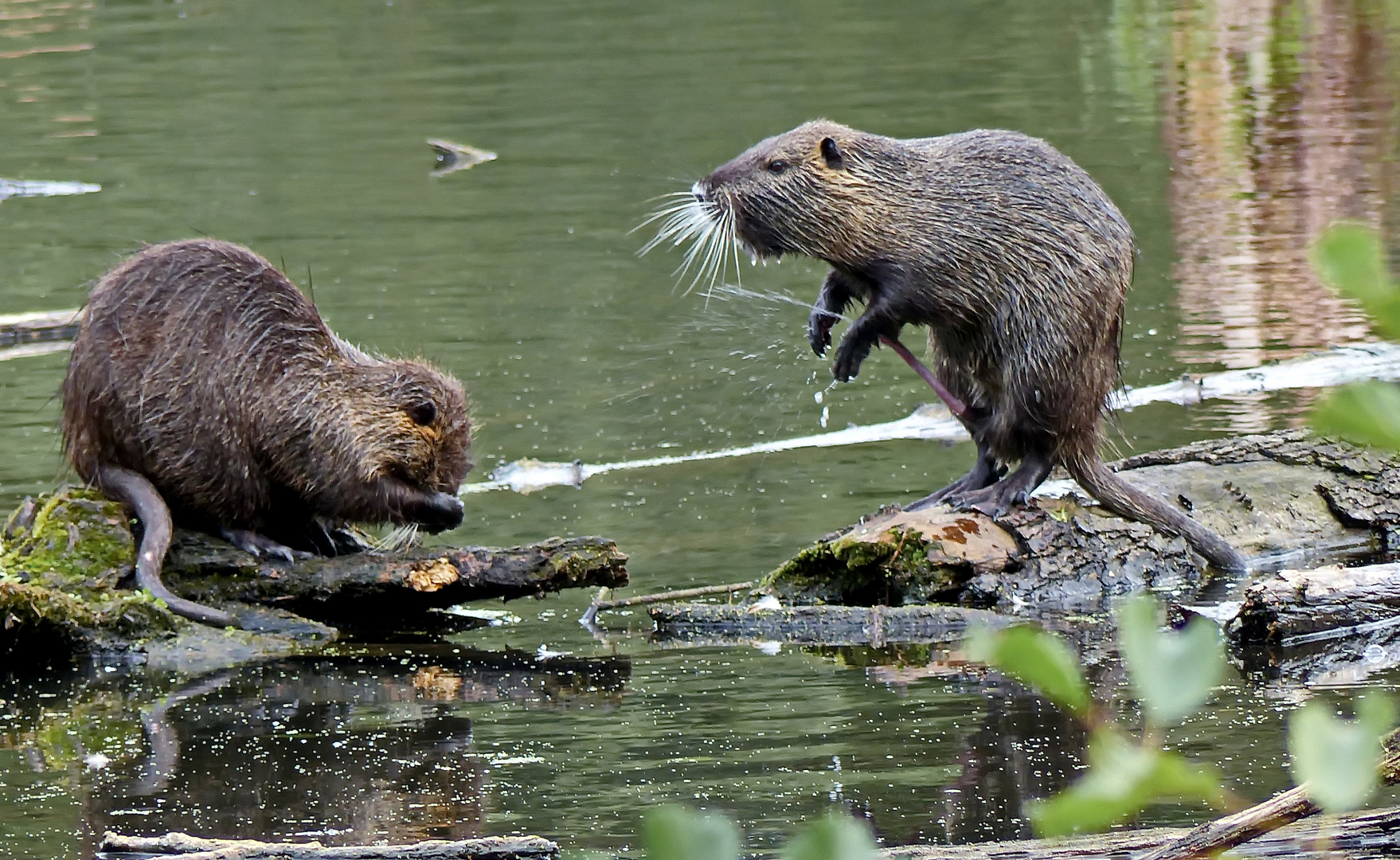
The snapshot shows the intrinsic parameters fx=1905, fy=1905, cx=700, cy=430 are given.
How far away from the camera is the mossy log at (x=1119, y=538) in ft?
19.3

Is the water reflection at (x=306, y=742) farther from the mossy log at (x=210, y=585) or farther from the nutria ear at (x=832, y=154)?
the nutria ear at (x=832, y=154)

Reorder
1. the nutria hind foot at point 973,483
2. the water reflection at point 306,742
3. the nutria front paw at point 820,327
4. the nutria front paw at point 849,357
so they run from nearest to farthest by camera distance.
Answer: the water reflection at point 306,742 < the nutria front paw at point 849,357 < the nutria front paw at point 820,327 < the nutria hind foot at point 973,483

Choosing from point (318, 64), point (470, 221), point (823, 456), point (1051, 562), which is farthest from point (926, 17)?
point (1051, 562)

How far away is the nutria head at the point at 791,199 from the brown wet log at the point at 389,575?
990 mm

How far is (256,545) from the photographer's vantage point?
20.6 feet

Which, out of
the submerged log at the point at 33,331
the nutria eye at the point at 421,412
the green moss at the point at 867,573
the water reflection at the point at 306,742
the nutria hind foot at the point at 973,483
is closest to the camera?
the water reflection at the point at 306,742

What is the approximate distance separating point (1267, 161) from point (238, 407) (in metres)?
11.5

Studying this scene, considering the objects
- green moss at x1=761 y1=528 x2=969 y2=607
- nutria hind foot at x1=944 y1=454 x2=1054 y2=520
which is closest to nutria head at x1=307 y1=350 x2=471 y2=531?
green moss at x1=761 y1=528 x2=969 y2=607

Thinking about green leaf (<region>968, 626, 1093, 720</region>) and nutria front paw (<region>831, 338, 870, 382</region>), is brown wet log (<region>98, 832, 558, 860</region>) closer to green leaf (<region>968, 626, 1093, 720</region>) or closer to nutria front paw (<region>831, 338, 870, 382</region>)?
green leaf (<region>968, 626, 1093, 720</region>)

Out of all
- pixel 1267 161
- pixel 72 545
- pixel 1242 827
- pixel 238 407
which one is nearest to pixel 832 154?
pixel 238 407

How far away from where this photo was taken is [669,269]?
42.4 ft

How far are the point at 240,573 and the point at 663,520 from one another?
1676 mm

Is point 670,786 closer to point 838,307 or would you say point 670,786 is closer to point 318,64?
point 838,307

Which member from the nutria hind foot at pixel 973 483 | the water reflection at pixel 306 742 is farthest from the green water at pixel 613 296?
the nutria hind foot at pixel 973 483
